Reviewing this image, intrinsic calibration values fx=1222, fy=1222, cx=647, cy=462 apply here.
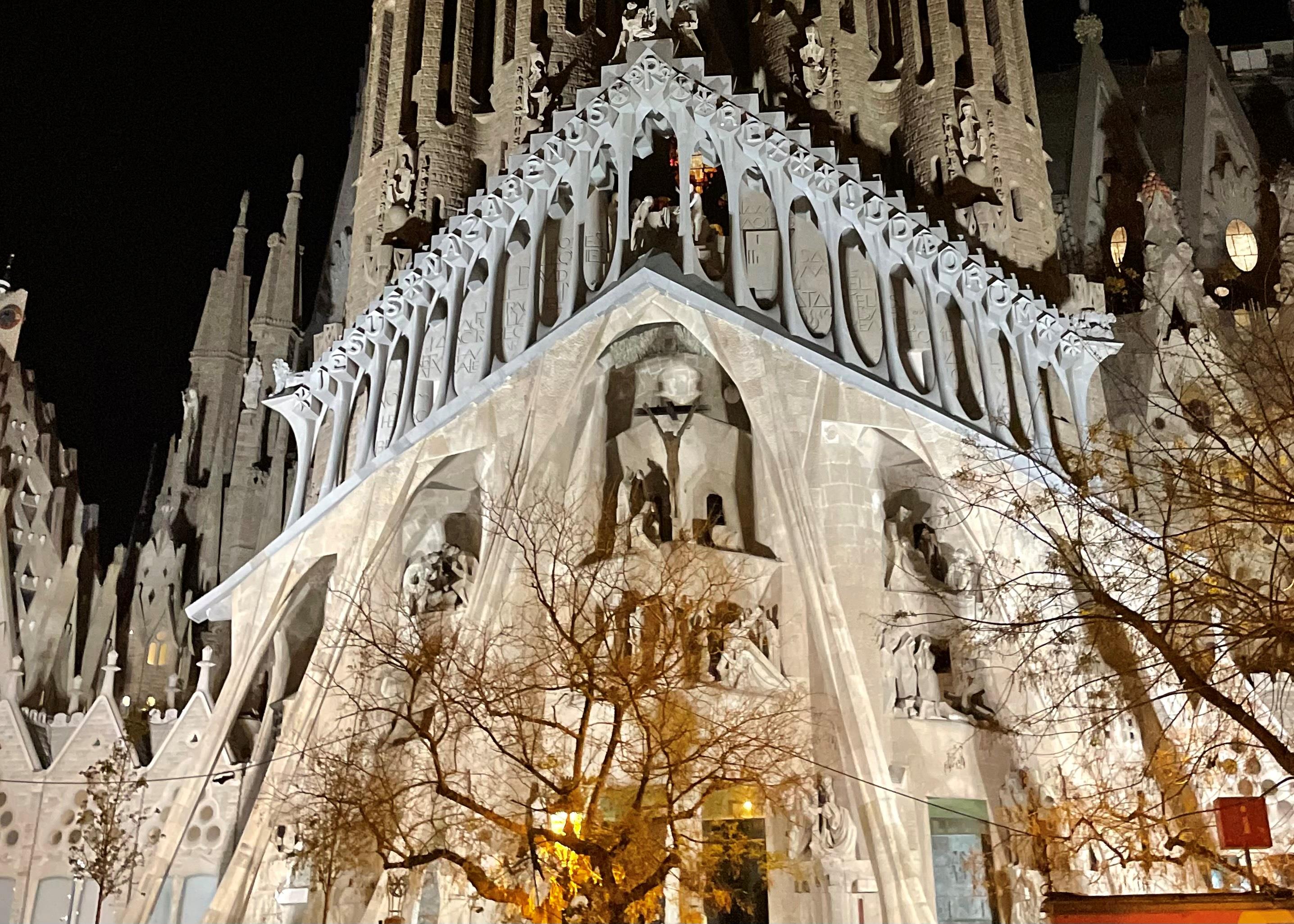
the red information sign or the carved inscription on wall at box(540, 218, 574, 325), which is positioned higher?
the carved inscription on wall at box(540, 218, 574, 325)

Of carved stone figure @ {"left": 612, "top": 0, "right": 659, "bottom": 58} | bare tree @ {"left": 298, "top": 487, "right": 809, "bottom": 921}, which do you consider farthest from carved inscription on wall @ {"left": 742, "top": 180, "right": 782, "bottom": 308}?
bare tree @ {"left": 298, "top": 487, "right": 809, "bottom": 921}

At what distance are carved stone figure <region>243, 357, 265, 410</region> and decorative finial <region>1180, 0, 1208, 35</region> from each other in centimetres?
2525

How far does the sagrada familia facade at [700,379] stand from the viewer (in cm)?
1722

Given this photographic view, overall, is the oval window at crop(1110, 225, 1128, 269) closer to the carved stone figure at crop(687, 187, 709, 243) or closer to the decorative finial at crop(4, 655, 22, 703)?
the carved stone figure at crop(687, 187, 709, 243)

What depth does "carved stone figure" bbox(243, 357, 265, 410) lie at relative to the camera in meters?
30.1

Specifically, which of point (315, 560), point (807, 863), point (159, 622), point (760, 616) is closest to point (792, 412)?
point (760, 616)

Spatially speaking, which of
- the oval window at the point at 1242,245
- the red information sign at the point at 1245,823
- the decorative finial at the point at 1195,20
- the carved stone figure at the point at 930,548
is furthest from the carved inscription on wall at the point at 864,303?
the decorative finial at the point at 1195,20

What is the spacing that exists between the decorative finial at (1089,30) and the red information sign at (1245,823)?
2695cm

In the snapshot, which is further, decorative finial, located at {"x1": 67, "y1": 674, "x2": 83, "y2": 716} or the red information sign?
decorative finial, located at {"x1": 67, "y1": 674, "x2": 83, "y2": 716}

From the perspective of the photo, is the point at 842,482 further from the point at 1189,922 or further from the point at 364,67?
the point at 364,67

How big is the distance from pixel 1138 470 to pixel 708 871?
1313 cm

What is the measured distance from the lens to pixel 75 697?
2612cm

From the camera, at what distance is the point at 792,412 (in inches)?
711

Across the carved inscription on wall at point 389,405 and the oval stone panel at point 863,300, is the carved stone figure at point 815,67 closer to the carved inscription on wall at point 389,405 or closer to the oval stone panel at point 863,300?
the oval stone panel at point 863,300
